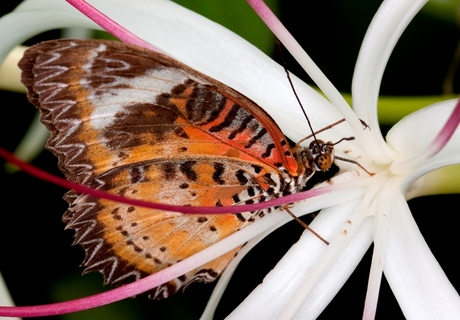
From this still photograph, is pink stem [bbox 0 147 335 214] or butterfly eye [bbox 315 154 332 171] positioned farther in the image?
butterfly eye [bbox 315 154 332 171]

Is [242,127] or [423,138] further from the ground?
[423,138]

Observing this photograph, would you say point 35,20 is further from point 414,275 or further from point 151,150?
point 414,275

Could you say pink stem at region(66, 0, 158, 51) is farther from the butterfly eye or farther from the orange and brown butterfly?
the butterfly eye

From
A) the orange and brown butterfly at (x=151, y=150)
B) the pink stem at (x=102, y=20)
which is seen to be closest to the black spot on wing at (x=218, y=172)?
the orange and brown butterfly at (x=151, y=150)

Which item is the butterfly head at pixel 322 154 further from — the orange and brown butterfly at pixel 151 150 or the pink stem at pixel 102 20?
the pink stem at pixel 102 20

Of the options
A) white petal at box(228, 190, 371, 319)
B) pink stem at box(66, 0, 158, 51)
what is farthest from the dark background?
pink stem at box(66, 0, 158, 51)

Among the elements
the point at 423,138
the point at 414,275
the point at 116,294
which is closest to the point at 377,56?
the point at 423,138

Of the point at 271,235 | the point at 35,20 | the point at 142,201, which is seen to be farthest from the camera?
the point at 271,235

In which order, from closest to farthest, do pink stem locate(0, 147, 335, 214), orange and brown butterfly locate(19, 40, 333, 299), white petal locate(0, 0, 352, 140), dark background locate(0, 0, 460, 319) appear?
1. pink stem locate(0, 147, 335, 214)
2. orange and brown butterfly locate(19, 40, 333, 299)
3. white petal locate(0, 0, 352, 140)
4. dark background locate(0, 0, 460, 319)
